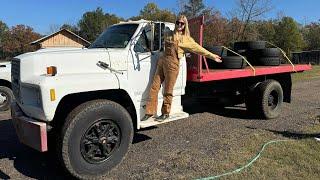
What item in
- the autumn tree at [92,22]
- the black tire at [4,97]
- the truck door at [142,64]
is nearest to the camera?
the truck door at [142,64]

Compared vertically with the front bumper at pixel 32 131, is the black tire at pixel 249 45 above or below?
above

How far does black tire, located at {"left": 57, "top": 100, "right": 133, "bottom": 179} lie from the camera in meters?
5.48

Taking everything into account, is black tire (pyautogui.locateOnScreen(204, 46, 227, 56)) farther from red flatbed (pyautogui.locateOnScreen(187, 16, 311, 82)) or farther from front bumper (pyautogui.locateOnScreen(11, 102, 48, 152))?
front bumper (pyautogui.locateOnScreen(11, 102, 48, 152))

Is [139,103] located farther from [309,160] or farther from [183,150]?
[309,160]

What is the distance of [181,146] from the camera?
23.6 feet

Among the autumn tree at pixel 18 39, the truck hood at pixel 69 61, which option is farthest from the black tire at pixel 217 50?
the autumn tree at pixel 18 39

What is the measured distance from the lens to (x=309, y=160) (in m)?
6.32

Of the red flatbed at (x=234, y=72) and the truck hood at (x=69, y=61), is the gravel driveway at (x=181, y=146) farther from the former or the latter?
the truck hood at (x=69, y=61)

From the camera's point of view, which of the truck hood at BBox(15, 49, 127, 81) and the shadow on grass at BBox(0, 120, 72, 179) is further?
the shadow on grass at BBox(0, 120, 72, 179)

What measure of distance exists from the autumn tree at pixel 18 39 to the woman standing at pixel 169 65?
2428 inches

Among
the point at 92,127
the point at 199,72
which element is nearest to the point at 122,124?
the point at 92,127

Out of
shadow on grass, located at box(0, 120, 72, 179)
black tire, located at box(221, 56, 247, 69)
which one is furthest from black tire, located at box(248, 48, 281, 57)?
shadow on grass, located at box(0, 120, 72, 179)

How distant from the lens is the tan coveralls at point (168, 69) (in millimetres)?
6734

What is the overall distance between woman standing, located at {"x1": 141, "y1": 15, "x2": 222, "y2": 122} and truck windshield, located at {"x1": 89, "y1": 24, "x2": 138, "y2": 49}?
617 mm
